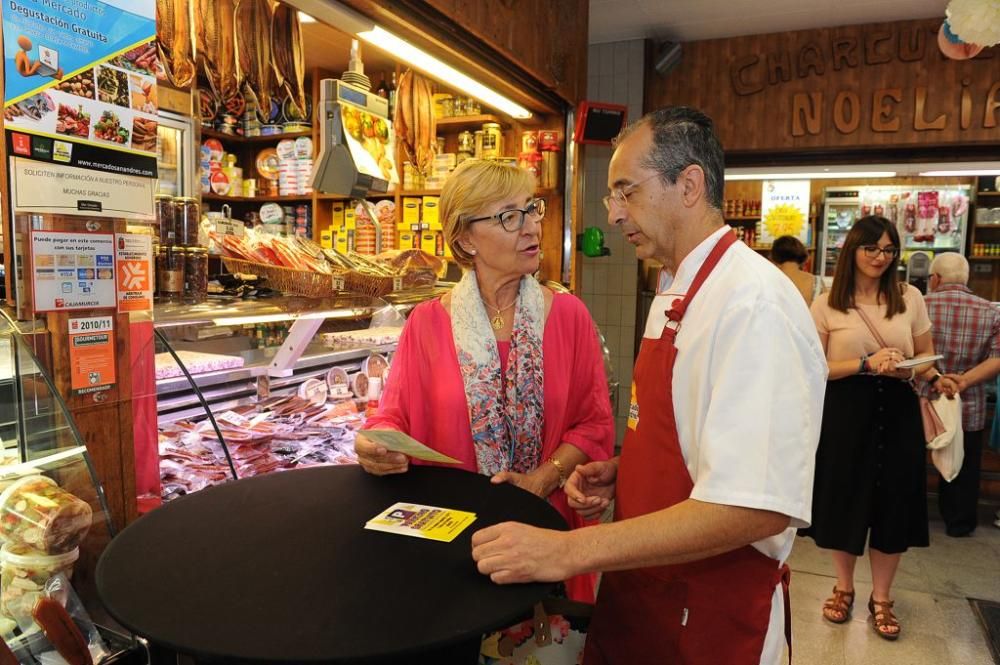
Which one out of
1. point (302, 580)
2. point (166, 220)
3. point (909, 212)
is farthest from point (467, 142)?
point (909, 212)

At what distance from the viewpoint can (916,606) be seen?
3.74 meters

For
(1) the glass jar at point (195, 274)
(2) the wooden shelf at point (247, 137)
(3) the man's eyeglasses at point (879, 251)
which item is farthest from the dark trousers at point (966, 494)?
(2) the wooden shelf at point (247, 137)

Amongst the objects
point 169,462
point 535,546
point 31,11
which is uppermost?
point 31,11

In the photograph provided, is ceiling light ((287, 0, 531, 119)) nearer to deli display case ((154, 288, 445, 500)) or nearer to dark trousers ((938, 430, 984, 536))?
deli display case ((154, 288, 445, 500))

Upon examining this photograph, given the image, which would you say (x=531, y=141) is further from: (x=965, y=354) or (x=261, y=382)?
(x=965, y=354)

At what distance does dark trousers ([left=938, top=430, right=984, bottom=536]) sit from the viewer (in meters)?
4.72

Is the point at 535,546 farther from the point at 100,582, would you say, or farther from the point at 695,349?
the point at 100,582

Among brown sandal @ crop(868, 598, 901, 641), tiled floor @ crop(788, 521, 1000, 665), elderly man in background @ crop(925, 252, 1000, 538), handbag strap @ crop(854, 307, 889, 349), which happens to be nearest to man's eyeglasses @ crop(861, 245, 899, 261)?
handbag strap @ crop(854, 307, 889, 349)

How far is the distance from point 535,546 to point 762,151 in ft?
19.1

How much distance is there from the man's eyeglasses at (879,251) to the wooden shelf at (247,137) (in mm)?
4241

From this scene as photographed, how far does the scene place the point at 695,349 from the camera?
4.20ft

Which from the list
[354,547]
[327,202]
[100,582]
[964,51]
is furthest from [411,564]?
[327,202]

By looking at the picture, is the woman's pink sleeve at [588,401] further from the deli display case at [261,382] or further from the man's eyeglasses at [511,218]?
the deli display case at [261,382]

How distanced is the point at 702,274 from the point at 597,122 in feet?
11.9
